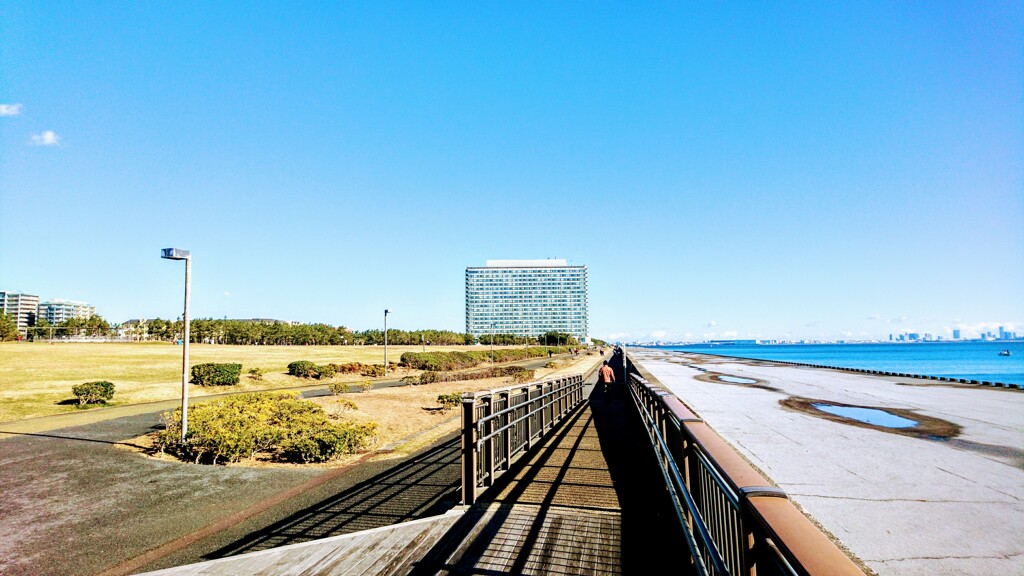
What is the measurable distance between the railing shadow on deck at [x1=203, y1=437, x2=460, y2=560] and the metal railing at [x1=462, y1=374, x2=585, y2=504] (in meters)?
0.62

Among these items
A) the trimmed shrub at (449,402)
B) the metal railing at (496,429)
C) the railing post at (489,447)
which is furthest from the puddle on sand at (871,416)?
the railing post at (489,447)

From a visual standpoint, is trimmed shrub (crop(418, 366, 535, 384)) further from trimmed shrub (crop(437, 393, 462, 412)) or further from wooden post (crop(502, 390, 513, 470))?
wooden post (crop(502, 390, 513, 470))

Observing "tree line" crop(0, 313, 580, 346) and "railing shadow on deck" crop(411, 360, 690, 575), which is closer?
"railing shadow on deck" crop(411, 360, 690, 575)

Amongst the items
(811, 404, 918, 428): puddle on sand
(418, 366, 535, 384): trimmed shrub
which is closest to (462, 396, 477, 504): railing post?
(811, 404, 918, 428): puddle on sand

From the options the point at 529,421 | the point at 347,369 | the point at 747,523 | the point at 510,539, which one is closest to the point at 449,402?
the point at 529,421

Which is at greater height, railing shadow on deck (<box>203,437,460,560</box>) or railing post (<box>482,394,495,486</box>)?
railing post (<box>482,394,495,486</box>)

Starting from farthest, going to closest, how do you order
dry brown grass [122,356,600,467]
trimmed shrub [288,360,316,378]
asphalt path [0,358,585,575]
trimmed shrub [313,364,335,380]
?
trimmed shrub [313,364,335,380], trimmed shrub [288,360,316,378], dry brown grass [122,356,600,467], asphalt path [0,358,585,575]

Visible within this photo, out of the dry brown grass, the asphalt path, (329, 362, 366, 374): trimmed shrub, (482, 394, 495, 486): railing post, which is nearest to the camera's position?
the asphalt path

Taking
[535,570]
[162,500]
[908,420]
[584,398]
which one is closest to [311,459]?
[162,500]

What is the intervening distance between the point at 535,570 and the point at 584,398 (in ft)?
53.7

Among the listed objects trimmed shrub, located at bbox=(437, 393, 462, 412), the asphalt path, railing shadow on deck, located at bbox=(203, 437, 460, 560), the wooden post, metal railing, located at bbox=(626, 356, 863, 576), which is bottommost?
trimmed shrub, located at bbox=(437, 393, 462, 412)

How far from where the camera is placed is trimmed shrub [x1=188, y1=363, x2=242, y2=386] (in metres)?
27.5

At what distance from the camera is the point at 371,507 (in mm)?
7262

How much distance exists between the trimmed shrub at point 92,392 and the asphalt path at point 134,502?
364 inches
